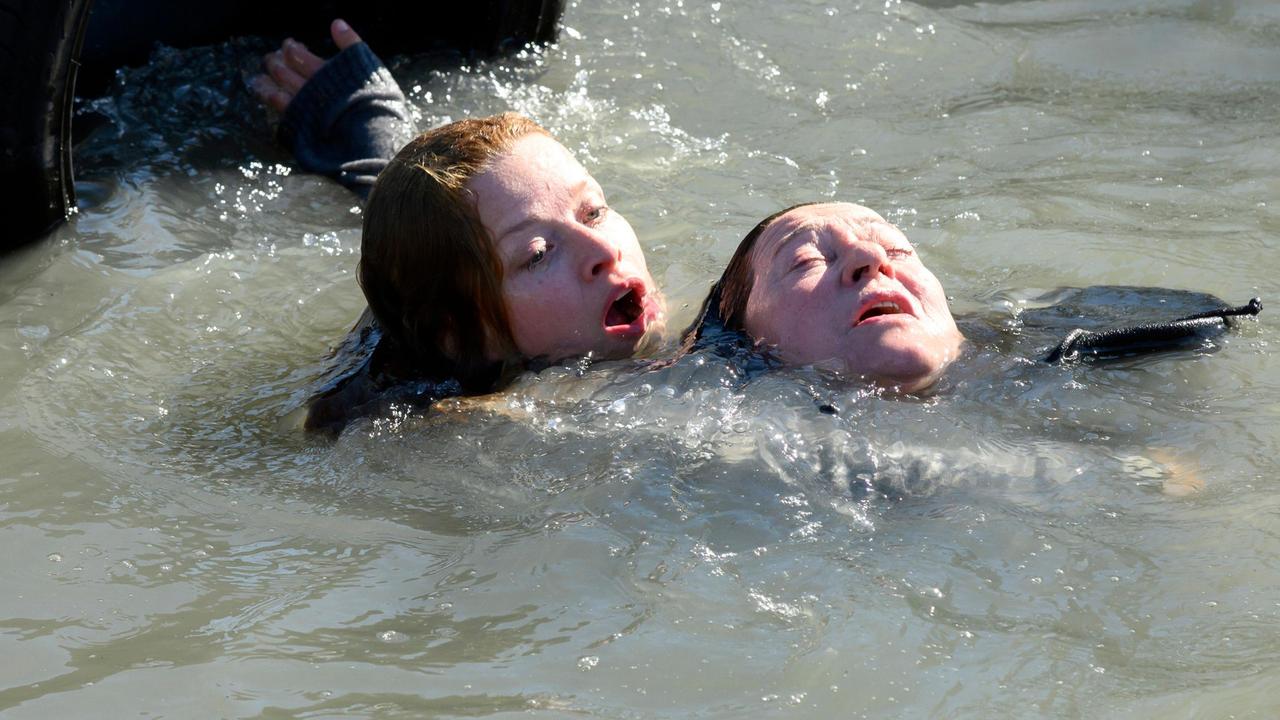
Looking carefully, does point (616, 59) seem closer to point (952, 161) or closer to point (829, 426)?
point (952, 161)

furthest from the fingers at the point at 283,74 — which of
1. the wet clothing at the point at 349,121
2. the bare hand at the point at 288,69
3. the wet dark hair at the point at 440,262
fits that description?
the wet dark hair at the point at 440,262

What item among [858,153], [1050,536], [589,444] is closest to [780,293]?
[589,444]

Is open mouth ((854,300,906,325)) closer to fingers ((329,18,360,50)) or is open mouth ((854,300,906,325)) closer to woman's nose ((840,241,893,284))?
woman's nose ((840,241,893,284))

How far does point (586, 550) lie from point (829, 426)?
766 millimetres

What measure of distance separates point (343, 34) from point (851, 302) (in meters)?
2.67

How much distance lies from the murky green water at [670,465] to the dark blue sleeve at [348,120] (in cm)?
13

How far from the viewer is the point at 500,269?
133 inches

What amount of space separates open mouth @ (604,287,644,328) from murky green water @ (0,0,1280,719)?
214mm

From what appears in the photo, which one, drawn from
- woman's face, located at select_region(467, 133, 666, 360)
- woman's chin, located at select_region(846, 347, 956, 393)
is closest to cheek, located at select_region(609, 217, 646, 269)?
woman's face, located at select_region(467, 133, 666, 360)

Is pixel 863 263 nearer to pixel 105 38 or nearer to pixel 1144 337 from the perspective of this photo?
pixel 1144 337

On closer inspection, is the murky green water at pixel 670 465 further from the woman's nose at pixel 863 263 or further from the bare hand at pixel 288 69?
the woman's nose at pixel 863 263

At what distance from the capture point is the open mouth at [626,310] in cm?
353

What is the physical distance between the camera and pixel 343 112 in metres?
4.86

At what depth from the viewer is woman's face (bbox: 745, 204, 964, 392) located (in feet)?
10.4
